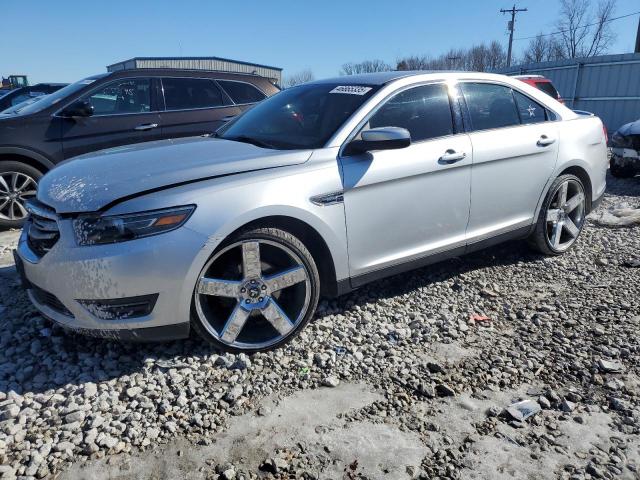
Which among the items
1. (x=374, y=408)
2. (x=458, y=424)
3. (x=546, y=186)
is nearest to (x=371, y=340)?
(x=374, y=408)

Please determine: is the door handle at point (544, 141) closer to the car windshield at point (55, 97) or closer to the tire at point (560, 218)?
the tire at point (560, 218)

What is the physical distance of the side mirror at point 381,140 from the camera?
3211 mm

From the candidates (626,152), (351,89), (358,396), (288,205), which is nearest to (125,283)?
(288,205)

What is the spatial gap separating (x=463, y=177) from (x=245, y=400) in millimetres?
2260

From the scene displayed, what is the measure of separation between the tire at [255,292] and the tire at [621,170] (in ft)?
24.1

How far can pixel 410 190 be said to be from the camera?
11.5 ft

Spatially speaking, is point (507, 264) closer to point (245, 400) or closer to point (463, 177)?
point (463, 177)

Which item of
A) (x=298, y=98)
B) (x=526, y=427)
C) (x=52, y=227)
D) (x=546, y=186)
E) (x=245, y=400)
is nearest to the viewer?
(x=526, y=427)

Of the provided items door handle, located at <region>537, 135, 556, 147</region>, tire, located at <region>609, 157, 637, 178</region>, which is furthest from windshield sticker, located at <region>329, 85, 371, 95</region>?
tire, located at <region>609, 157, 637, 178</region>

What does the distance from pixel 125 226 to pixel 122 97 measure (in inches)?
164

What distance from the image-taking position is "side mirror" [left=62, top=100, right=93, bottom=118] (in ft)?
19.2

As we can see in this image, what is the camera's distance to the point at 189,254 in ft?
8.92

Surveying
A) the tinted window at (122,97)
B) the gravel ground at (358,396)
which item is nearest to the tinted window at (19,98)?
the tinted window at (122,97)

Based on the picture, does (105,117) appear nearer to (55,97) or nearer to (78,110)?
(78,110)
